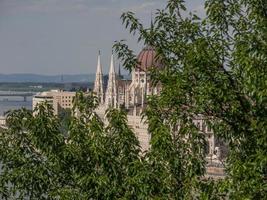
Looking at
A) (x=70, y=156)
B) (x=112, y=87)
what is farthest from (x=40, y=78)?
(x=70, y=156)

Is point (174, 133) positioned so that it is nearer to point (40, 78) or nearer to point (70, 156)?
point (70, 156)

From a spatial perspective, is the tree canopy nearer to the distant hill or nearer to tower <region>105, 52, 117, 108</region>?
tower <region>105, 52, 117, 108</region>

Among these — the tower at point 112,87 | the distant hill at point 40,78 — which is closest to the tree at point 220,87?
the tower at point 112,87

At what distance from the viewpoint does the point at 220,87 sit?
2.37 meters

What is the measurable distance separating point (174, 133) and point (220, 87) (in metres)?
0.24

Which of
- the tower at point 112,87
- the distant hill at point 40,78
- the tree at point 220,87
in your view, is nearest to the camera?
the tree at point 220,87

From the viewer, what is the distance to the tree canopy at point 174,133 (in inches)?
91.9

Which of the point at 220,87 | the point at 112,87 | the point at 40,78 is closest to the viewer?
the point at 220,87

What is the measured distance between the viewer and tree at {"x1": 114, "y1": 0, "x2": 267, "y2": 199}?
226 cm

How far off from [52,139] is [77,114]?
372mm

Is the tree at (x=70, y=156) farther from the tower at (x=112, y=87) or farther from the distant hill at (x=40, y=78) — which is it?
the distant hill at (x=40, y=78)

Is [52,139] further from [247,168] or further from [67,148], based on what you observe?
[247,168]

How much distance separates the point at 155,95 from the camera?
8.64ft

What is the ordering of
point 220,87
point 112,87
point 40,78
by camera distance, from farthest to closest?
point 40,78
point 112,87
point 220,87
